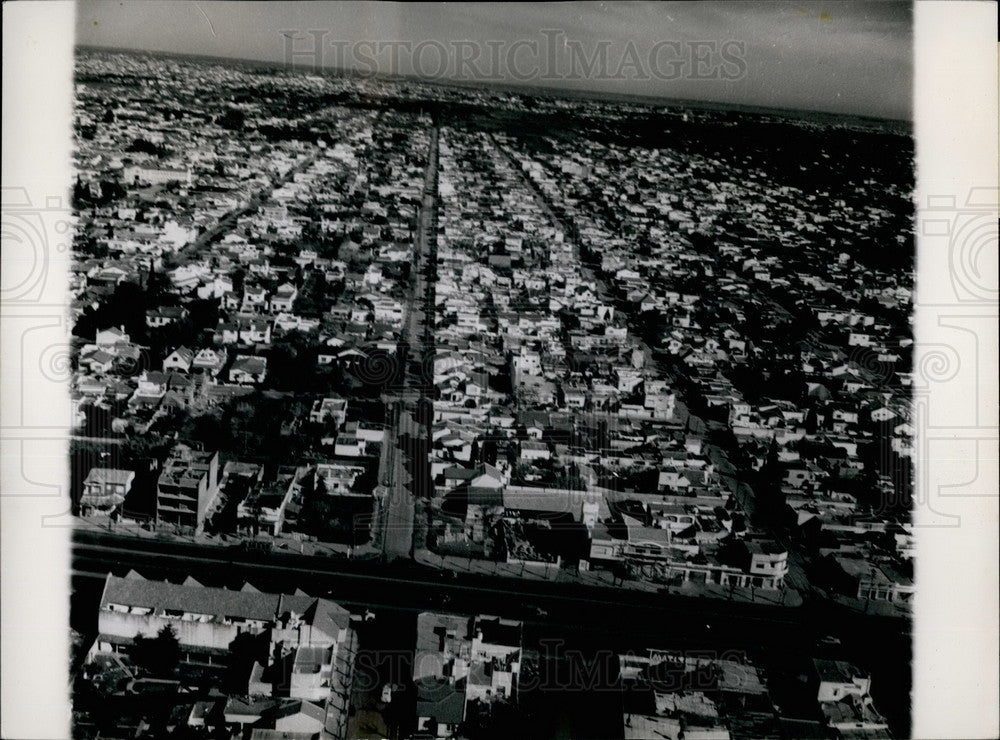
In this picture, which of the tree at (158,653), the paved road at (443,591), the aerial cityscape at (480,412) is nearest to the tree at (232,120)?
the aerial cityscape at (480,412)

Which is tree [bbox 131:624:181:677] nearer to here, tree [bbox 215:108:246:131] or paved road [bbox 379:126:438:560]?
paved road [bbox 379:126:438:560]

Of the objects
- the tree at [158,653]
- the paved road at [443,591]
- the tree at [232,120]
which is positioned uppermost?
the tree at [232,120]

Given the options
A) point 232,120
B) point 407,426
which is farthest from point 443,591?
point 232,120

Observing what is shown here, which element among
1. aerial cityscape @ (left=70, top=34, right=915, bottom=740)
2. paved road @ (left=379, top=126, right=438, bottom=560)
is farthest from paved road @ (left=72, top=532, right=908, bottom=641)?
paved road @ (left=379, top=126, right=438, bottom=560)

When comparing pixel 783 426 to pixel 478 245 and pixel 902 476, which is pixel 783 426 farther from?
pixel 478 245

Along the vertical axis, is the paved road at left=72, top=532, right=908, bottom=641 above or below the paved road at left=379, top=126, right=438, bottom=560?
below

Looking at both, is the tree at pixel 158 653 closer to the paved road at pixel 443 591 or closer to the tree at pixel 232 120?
the paved road at pixel 443 591

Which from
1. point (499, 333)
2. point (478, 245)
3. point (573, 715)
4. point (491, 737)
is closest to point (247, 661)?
point (491, 737)
